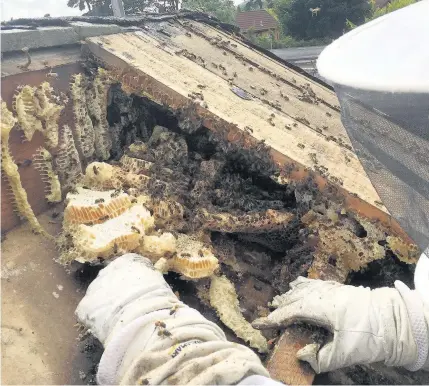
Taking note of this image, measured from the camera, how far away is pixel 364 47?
5.51ft

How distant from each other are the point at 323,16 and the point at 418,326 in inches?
1132

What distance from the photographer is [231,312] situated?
7.87ft

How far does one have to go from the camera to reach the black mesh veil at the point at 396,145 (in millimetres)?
1488

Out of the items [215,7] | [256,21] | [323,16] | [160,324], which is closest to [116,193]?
[160,324]

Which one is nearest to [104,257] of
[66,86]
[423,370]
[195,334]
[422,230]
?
[195,334]

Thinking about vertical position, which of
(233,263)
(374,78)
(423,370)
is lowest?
(423,370)

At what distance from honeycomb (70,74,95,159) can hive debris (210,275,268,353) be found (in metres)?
1.21

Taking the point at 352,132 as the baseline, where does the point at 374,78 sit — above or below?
above

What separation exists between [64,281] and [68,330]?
0.28 meters

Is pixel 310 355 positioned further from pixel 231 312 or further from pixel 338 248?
pixel 338 248

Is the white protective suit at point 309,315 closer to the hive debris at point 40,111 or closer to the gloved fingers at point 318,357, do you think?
the gloved fingers at point 318,357

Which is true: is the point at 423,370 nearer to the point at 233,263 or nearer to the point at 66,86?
the point at 233,263

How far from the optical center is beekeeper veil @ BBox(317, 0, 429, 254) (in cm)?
141

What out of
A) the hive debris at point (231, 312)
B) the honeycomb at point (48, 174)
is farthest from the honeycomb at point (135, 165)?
the hive debris at point (231, 312)
